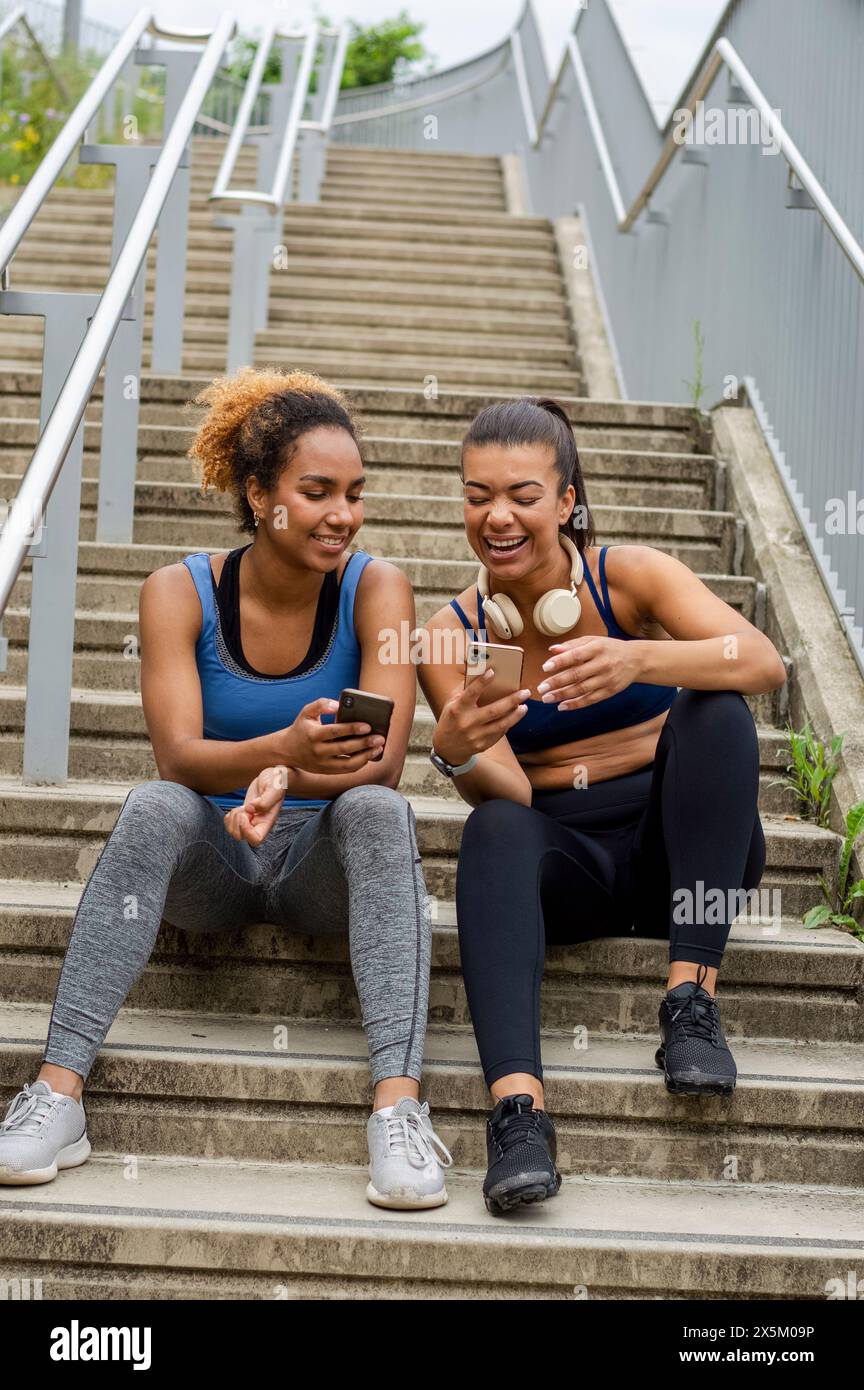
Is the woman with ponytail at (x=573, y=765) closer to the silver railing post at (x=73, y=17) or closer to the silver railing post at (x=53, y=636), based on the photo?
the silver railing post at (x=53, y=636)

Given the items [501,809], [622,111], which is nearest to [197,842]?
[501,809]

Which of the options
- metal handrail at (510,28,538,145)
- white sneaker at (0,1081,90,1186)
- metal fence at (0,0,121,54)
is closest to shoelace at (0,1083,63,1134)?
white sneaker at (0,1081,90,1186)

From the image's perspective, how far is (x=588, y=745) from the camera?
7.98 ft

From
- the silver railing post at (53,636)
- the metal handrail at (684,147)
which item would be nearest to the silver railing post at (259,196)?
the metal handrail at (684,147)

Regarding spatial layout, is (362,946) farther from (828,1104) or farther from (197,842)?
(828,1104)

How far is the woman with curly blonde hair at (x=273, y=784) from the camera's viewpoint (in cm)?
197

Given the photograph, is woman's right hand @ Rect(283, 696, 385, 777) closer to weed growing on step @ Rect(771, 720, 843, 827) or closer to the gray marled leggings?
the gray marled leggings

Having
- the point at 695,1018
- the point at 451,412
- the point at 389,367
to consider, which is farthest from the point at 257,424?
the point at 389,367

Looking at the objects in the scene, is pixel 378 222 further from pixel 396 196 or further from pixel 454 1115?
pixel 454 1115

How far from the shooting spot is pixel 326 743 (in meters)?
2.05

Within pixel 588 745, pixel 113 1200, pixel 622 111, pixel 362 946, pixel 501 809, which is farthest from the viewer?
pixel 622 111

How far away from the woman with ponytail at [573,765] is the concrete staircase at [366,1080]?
12cm

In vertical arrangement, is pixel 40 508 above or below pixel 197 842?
above

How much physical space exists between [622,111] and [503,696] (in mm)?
4967
